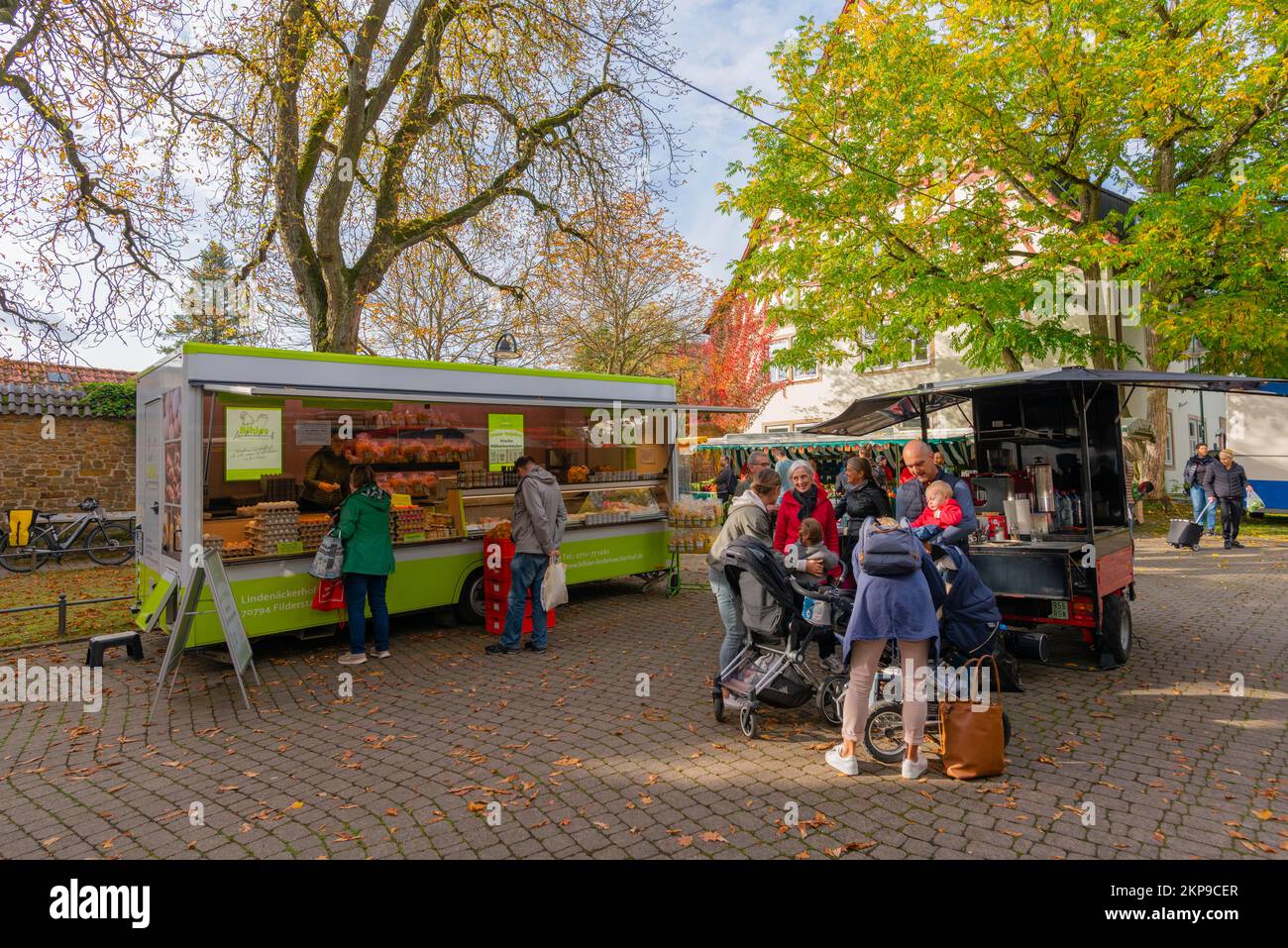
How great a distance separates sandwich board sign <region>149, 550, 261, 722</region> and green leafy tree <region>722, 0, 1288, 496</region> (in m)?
12.2

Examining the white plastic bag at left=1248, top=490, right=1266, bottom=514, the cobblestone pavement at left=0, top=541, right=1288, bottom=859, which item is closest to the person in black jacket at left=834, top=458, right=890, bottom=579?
the cobblestone pavement at left=0, top=541, right=1288, bottom=859

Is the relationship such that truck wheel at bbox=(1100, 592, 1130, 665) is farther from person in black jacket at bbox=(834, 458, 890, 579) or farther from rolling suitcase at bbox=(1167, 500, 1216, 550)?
rolling suitcase at bbox=(1167, 500, 1216, 550)

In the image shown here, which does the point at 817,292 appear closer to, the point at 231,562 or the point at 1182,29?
the point at 1182,29

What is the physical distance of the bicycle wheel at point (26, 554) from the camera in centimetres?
1302

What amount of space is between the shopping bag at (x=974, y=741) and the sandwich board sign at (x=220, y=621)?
5.00 meters

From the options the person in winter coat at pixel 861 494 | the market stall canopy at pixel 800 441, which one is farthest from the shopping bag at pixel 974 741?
the market stall canopy at pixel 800 441

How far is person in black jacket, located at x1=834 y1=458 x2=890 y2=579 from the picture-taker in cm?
781

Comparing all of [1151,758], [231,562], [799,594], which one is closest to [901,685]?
[799,594]

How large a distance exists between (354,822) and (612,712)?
2.16m

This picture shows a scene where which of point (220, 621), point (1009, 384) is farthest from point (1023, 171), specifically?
point (220, 621)

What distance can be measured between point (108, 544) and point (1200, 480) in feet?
71.4

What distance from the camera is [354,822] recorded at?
151 inches

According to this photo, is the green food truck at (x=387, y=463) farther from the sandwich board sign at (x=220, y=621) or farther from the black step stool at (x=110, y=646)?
the black step stool at (x=110, y=646)

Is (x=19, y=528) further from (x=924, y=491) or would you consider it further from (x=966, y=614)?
(x=966, y=614)
